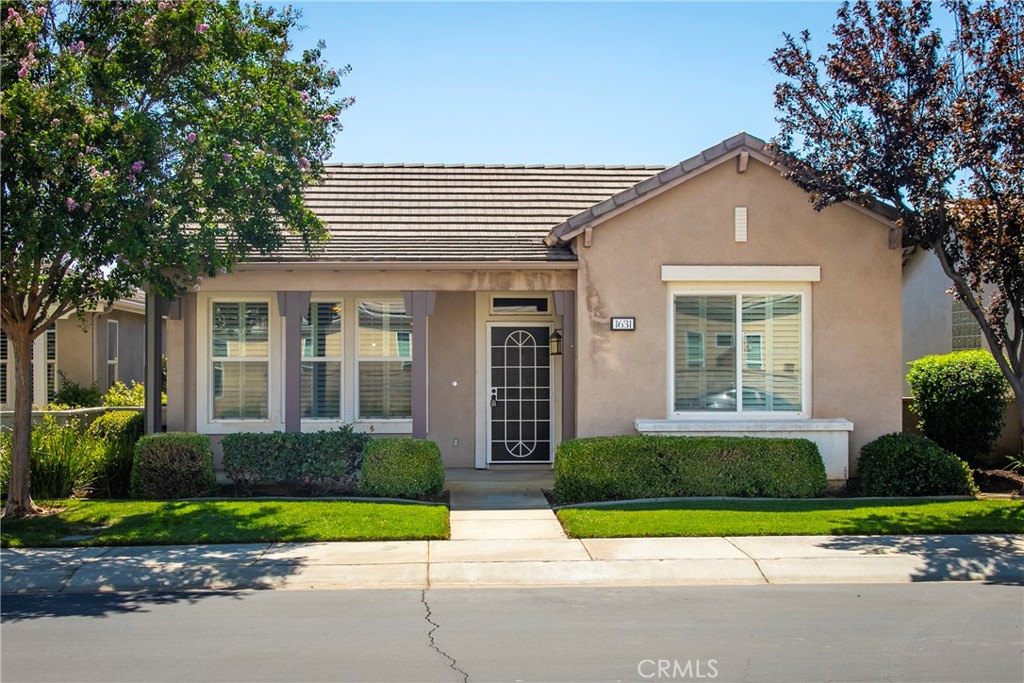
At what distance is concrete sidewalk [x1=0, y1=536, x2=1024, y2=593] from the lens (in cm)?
900

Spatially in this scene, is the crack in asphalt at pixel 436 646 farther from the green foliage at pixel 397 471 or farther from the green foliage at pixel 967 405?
the green foliage at pixel 967 405

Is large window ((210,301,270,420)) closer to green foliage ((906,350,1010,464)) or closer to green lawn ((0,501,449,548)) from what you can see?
green lawn ((0,501,449,548))

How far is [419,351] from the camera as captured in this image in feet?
45.2

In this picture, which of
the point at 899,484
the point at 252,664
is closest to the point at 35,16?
the point at 252,664

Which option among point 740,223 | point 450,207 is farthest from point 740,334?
point 450,207

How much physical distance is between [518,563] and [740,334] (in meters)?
5.76

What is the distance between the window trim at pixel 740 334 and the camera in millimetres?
13750

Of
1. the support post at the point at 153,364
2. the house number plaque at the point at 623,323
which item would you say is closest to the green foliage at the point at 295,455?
the support post at the point at 153,364

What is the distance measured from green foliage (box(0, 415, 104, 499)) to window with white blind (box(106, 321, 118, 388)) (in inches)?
342

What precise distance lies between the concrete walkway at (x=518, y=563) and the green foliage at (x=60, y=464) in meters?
3.05

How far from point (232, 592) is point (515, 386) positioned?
767 centimetres

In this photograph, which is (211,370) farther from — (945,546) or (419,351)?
(945,546)

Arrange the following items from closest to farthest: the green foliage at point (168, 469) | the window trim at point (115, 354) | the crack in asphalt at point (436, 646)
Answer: the crack in asphalt at point (436, 646), the green foliage at point (168, 469), the window trim at point (115, 354)

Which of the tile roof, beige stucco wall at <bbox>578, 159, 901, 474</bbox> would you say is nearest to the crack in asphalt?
beige stucco wall at <bbox>578, 159, 901, 474</bbox>
